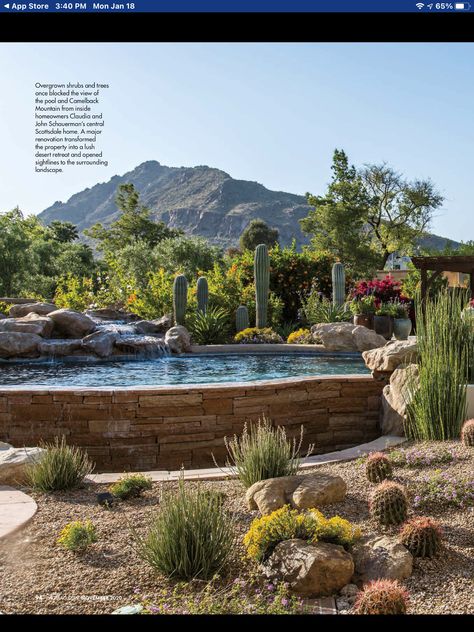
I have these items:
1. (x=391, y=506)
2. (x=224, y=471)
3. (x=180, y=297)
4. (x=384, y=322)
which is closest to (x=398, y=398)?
(x=224, y=471)

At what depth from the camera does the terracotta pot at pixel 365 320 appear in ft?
37.0

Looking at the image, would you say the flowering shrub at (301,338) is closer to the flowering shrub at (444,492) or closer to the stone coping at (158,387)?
the stone coping at (158,387)

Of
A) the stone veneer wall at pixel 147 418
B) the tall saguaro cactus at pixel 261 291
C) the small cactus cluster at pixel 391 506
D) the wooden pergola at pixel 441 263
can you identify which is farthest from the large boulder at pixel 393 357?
the tall saguaro cactus at pixel 261 291

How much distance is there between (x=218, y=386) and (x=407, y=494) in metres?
2.30

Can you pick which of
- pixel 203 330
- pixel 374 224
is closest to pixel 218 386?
pixel 203 330

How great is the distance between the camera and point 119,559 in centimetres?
292

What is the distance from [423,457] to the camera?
4.18 m

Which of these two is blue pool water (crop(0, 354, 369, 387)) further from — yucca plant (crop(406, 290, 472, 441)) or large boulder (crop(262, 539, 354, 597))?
large boulder (crop(262, 539, 354, 597))

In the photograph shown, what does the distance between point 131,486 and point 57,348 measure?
6.19 meters

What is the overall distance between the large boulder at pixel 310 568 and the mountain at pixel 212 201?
59665mm

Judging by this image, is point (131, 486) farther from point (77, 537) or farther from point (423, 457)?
point (423, 457)

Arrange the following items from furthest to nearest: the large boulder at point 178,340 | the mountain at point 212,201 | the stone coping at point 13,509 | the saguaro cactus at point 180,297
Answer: the mountain at point 212,201
the saguaro cactus at point 180,297
the large boulder at point 178,340
the stone coping at point 13,509

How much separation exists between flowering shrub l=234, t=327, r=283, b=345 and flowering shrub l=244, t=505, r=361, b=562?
27.9 feet
